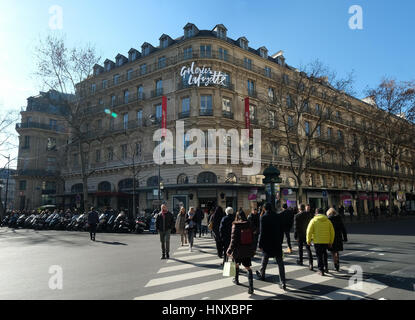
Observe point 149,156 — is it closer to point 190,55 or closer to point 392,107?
point 190,55

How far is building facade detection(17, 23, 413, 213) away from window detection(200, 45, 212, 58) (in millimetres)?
100

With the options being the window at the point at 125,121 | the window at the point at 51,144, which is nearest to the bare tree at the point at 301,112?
the window at the point at 125,121

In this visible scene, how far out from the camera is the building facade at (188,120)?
26.1 meters

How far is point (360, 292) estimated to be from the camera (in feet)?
16.7

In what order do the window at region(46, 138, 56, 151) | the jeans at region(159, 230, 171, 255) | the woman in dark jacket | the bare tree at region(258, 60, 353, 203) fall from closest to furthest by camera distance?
the woman in dark jacket
the jeans at region(159, 230, 171, 255)
the bare tree at region(258, 60, 353, 203)
the window at region(46, 138, 56, 151)

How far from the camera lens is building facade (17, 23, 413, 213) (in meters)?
26.1

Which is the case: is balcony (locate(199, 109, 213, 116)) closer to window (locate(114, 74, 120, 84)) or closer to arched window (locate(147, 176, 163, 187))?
arched window (locate(147, 176, 163, 187))

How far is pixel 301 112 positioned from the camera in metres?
23.0

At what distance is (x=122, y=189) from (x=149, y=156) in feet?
17.1

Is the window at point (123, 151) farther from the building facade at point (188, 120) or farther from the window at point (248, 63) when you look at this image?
the window at point (248, 63)

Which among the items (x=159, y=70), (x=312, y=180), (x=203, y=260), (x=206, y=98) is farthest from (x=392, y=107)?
(x=203, y=260)

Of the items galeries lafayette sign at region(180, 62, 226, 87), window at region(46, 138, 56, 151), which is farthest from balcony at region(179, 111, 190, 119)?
window at region(46, 138, 56, 151)

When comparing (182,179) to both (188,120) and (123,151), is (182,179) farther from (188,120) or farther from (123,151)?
(123,151)

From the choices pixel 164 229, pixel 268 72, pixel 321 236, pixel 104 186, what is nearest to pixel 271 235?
pixel 321 236
